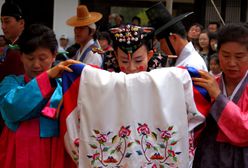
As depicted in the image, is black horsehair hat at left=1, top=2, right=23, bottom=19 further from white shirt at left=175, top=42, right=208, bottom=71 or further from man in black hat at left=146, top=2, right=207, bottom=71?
white shirt at left=175, top=42, right=208, bottom=71

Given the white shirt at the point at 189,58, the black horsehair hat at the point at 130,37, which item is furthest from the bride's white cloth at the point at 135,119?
the white shirt at the point at 189,58

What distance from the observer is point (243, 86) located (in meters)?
2.37

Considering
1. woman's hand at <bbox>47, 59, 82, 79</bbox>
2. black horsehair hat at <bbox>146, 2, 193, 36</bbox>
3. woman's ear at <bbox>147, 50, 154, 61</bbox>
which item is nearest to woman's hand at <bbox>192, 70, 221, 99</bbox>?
woman's ear at <bbox>147, 50, 154, 61</bbox>

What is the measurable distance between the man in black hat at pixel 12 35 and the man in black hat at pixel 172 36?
3.69 ft

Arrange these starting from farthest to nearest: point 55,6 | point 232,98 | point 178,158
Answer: point 55,6
point 232,98
point 178,158

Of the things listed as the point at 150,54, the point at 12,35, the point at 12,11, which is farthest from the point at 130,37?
the point at 12,11

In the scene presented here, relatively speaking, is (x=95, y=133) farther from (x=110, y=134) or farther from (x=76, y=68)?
(x=76, y=68)

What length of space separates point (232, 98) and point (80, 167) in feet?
2.88

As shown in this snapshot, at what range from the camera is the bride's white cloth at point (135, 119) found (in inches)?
85.7

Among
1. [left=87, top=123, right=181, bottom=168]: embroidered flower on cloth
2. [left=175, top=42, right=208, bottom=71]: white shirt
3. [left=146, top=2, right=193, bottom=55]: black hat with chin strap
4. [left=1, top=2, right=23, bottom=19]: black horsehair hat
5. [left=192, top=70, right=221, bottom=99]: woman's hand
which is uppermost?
[left=1, top=2, right=23, bottom=19]: black horsehair hat

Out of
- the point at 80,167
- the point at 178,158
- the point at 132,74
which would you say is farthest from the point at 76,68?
the point at 178,158

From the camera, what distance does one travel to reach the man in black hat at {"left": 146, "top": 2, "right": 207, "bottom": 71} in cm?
370

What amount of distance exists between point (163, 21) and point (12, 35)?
128 cm

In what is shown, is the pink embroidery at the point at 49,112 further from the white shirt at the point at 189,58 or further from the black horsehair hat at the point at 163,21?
the black horsehair hat at the point at 163,21
